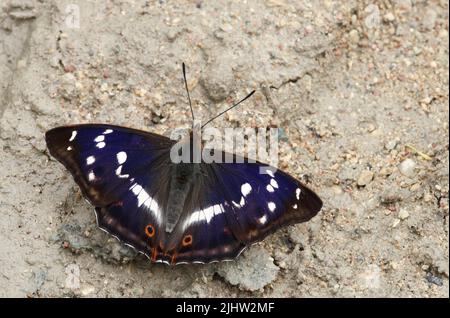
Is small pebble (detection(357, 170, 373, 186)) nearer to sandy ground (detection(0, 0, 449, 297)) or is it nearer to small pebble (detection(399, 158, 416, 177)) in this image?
sandy ground (detection(0, 0, 449, 297))

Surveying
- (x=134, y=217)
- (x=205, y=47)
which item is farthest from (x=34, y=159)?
A: (x=205, y=47)

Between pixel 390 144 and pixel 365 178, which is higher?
pixel 390 144

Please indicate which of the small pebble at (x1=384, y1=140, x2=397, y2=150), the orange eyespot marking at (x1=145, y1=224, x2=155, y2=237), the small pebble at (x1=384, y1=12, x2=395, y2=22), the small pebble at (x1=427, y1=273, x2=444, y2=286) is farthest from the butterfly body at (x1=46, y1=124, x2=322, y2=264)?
the small pebble at (x1=384, y1=12, x2=395, y2=22)

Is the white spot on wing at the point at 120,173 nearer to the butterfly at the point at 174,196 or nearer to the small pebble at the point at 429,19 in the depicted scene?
the butterfly at the point at 174,196

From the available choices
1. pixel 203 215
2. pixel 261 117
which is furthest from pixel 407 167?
pixel 203 215

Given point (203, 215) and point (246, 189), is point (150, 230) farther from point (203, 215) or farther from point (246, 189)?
point (246, 189)

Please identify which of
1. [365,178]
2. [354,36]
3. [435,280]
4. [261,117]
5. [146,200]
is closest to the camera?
[146,200]

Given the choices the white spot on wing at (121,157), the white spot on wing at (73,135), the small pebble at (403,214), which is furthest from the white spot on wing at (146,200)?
the small pebble at (403,214)
